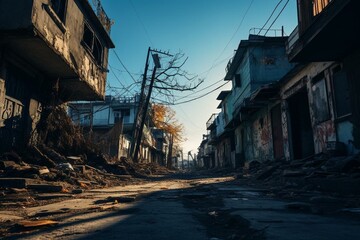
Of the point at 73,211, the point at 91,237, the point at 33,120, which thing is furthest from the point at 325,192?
the point at 33,120

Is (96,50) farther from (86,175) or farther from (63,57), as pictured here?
(86,175)

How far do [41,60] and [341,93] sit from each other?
8.37 meters

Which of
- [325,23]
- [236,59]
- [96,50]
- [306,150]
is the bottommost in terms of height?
[306,150]

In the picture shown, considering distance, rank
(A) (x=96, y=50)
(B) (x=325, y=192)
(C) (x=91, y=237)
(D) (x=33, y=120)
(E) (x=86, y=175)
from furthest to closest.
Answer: (A) (x=96, y=50) < (D) (x=33, y=120) < (E) (x=86, y=175) < (B) (x=325, y=192) < (C) (x=91, y=237)

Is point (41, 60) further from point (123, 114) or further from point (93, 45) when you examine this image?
point (123, 114)

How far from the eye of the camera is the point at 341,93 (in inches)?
318

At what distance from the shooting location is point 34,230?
88.1 inches

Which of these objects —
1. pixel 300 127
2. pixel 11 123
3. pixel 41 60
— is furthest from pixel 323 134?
pixel 11 123

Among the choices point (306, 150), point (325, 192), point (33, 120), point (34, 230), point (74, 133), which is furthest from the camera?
point (306, 150)

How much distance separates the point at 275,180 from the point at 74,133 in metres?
7.11

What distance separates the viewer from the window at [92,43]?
36.1 ft

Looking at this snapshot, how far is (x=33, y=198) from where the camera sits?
4.59 metres

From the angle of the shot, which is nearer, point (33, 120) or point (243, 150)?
point (33, 120)

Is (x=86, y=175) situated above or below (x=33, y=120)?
below
